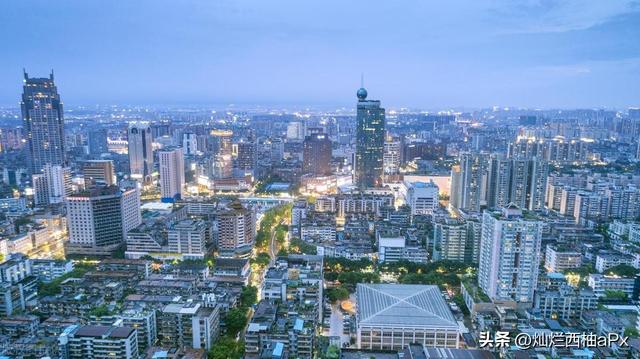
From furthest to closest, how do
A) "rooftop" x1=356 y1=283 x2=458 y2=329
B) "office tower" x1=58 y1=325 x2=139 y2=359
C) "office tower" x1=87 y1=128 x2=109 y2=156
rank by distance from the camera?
"office tower" x1=87 y1=128 x2=109 y2=156
"rooftop" x1=356 y1=283 x2=458 y2=329
"office tower" x1=58 y1=325 x2=139 y2=359

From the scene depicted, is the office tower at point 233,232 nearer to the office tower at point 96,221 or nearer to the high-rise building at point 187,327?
the office tower at point 96,221

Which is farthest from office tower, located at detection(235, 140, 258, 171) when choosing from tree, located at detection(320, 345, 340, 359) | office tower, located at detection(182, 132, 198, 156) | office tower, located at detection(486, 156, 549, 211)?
tree, located at detection(320, 345, 340, 359)

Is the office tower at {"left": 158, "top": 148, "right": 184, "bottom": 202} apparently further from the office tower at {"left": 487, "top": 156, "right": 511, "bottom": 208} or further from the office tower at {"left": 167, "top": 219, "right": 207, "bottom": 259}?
the office tower at {"left": 487, "top": 156, "right": 511, "bottom": 208}

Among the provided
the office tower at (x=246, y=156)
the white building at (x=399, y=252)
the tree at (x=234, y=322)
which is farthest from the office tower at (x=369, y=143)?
the tree at (x=234, y=322)

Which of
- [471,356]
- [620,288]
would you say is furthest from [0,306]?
[620,288]

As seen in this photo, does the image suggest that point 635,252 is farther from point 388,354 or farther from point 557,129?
point 557,129

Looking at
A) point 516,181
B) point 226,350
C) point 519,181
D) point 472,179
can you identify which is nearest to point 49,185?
point 226,350
